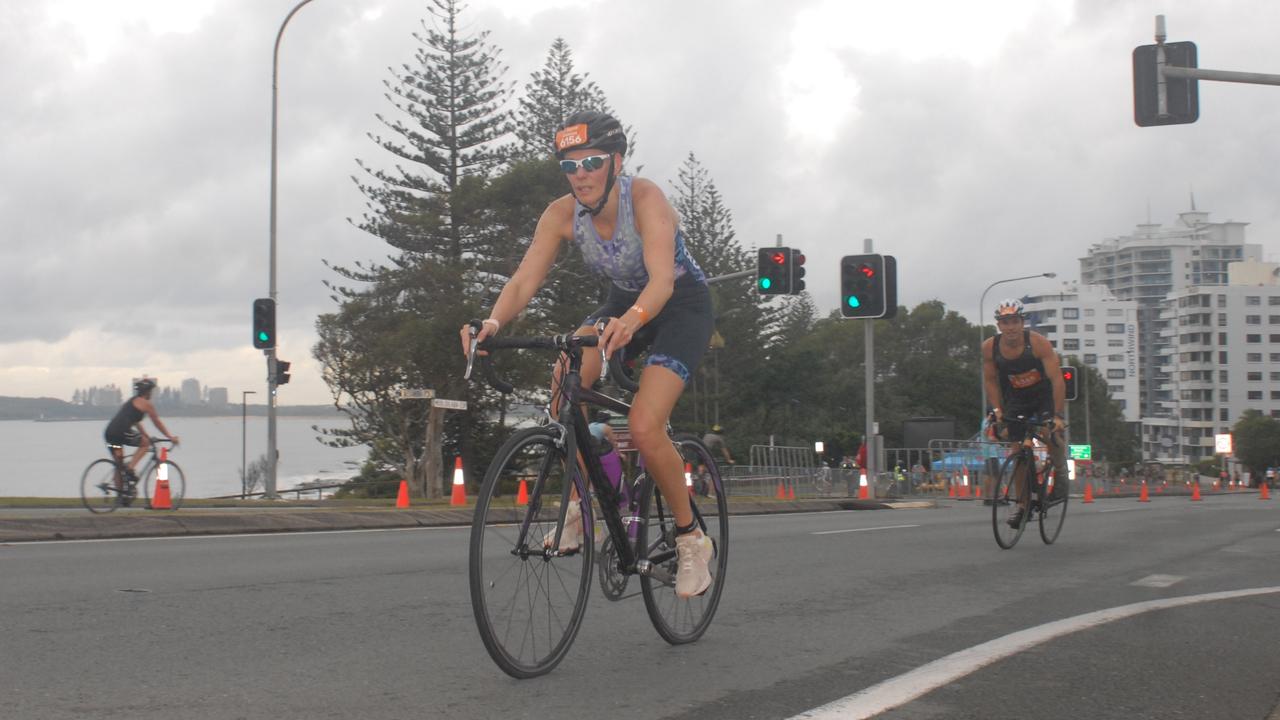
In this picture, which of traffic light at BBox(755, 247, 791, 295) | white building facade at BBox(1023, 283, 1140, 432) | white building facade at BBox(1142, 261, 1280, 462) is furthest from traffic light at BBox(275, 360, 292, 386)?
white building facade at BBox(1023, 283, 1140, 432)

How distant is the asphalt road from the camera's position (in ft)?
13.0

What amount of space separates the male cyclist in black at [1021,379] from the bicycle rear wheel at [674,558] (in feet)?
16.5

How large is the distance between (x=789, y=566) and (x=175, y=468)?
10.9 meters

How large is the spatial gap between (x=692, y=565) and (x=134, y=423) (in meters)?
12.6

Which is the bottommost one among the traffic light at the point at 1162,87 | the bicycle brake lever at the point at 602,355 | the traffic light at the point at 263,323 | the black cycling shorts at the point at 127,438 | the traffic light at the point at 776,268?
the black cycling shorts at the point at 127,438

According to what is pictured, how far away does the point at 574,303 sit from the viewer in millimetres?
50125

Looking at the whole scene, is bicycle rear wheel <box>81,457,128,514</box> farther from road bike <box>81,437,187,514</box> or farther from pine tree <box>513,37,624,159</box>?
pine tree <box>513,37,624,159</box>

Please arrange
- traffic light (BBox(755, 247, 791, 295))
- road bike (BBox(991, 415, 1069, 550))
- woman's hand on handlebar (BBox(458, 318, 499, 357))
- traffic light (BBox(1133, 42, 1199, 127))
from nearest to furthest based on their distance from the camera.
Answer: woman's hand on handlebar (BBox(458, 318, 499, 357)), road bike (BBox(991, 415, 1069, 550)), traffic light (BBox(1133, 42, 1199, 127)), traffic light (BBox(755, 247, 791, 295))

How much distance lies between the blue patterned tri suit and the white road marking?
12.3 ft

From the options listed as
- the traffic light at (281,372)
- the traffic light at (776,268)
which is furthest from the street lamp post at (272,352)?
the traffic light at (776,268)

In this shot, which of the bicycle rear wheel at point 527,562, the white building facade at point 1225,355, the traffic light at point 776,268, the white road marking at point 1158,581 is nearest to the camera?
the bicycle rear wheel at point 527,562

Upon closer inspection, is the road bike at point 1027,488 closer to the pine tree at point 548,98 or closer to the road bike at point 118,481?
the road bike at point 118,481

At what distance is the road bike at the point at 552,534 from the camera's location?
408 centimetres

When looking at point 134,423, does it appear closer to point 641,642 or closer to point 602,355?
point 641,642
